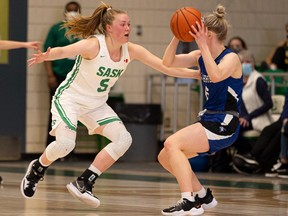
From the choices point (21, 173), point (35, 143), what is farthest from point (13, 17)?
point (21, 173)

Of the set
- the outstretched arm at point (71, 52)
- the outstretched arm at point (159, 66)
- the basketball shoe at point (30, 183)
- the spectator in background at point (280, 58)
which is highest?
the outstretched arm at point (71, 52)

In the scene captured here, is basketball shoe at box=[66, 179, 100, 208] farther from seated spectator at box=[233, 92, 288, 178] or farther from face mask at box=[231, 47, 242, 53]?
face mask at box=[231, 47, 242, 53]

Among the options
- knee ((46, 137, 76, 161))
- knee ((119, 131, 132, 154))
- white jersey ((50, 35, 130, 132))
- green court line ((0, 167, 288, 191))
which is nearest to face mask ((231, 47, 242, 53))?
green court line ((0, 167, 288, 191))

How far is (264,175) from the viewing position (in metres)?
12.6

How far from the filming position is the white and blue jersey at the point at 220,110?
297 inches

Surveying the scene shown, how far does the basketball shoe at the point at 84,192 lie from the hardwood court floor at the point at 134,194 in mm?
70

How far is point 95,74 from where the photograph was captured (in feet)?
26.8

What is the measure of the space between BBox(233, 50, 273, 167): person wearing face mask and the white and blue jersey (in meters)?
4.98

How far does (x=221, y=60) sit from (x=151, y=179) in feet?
13.5

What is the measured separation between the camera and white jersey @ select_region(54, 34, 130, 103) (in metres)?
8.14

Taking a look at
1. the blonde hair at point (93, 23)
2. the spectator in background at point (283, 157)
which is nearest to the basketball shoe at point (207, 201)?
the blonde hair at point (93, 23)

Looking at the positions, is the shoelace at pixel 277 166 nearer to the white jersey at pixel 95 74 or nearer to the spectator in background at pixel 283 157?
the spectator in background at pixel 283 157

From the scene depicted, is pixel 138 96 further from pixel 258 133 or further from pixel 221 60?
pixel 221 60

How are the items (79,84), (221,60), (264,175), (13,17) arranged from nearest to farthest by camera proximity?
(221,60)
(79,84)
(264,175)
(13,17)
